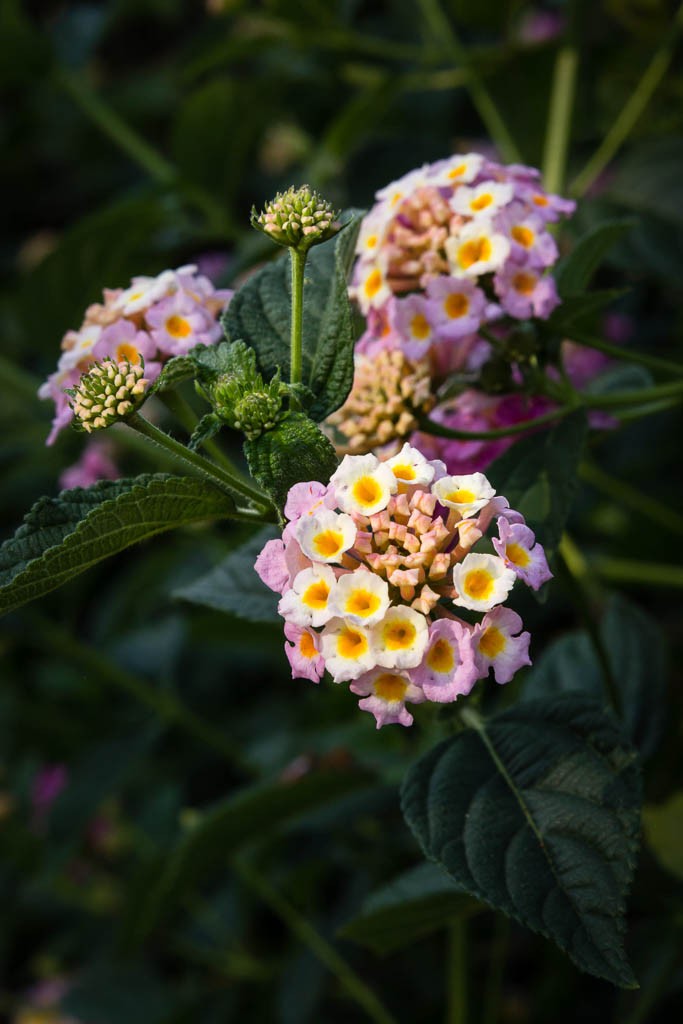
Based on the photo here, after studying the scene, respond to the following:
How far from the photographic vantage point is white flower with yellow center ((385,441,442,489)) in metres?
0.84

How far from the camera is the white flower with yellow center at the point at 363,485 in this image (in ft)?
2.70

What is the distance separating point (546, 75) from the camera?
2072 mm

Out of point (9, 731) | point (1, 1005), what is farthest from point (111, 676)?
point (1, 1005)

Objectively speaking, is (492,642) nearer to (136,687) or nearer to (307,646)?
(307,646)

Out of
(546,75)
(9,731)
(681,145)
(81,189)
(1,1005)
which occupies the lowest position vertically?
(1,1005)

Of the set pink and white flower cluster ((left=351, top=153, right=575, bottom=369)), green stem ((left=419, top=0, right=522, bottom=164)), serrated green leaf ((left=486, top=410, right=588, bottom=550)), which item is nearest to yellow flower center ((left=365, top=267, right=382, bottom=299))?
pink and white flower cluster ((left=351, top=153, right=575, bottom=369))

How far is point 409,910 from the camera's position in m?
1.20

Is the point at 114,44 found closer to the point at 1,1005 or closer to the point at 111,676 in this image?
the point at 111,676

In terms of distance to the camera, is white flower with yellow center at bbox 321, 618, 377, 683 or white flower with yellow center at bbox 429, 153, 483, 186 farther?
white flower with yellow center at bbox 429, 153, 483, 186

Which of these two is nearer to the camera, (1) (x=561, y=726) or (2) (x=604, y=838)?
(2) (x=604, y=838)

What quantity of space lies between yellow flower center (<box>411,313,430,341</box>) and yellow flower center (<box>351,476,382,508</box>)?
1.01 feet

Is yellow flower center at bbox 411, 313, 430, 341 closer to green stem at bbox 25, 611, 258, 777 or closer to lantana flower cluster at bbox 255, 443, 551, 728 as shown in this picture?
lantana flower cluster at bbox 255, 443, 551, 728

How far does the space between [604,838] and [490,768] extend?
137mm

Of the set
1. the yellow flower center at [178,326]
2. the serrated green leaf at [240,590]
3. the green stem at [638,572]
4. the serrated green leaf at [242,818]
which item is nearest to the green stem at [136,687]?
the serrated green leaf at [242,818]
